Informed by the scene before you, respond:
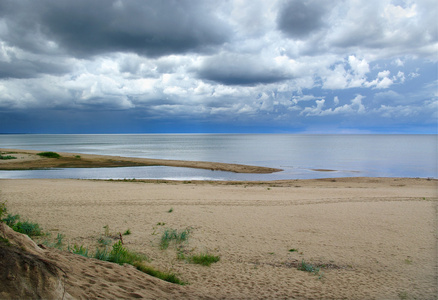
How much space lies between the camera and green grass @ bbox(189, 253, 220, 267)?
27.4 ft

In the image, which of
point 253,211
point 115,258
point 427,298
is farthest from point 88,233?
point 427,298

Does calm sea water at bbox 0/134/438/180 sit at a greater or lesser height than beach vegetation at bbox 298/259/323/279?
greater

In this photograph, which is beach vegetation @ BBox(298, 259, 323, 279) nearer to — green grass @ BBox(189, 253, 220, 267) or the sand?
the sand

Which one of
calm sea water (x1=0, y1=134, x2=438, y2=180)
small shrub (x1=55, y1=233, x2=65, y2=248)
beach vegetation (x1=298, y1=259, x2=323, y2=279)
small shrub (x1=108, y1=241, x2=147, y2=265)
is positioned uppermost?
calm sea water (x1=0, y1=134, x2=438, y2=180)

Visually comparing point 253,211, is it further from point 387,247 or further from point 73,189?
point 73,189

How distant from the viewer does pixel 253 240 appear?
10477mm

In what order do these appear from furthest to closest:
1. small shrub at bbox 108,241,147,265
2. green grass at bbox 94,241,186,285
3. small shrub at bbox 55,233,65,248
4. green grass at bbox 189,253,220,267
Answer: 1. small shrub at bbox 55,233,65,248
2. green grass at bbox 189,253,220,267
3. small shrub at bbox 108,241,147,265
4. green grass at bbox 94,241,186,285

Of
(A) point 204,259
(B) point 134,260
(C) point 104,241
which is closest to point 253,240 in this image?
(A) point 204,259

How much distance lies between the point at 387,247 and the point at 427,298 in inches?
131

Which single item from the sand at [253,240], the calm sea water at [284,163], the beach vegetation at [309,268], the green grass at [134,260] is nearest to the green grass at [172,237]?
the sand at [253,240]

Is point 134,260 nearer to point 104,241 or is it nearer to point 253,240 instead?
point 104,241

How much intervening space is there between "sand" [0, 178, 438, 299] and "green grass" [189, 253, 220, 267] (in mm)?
185

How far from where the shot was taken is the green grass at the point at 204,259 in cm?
834

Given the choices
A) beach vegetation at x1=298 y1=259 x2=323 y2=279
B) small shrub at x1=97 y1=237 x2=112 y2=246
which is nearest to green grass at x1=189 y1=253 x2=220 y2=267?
beach vegetation at x1=298 y1=259 x2=323 y2=279
